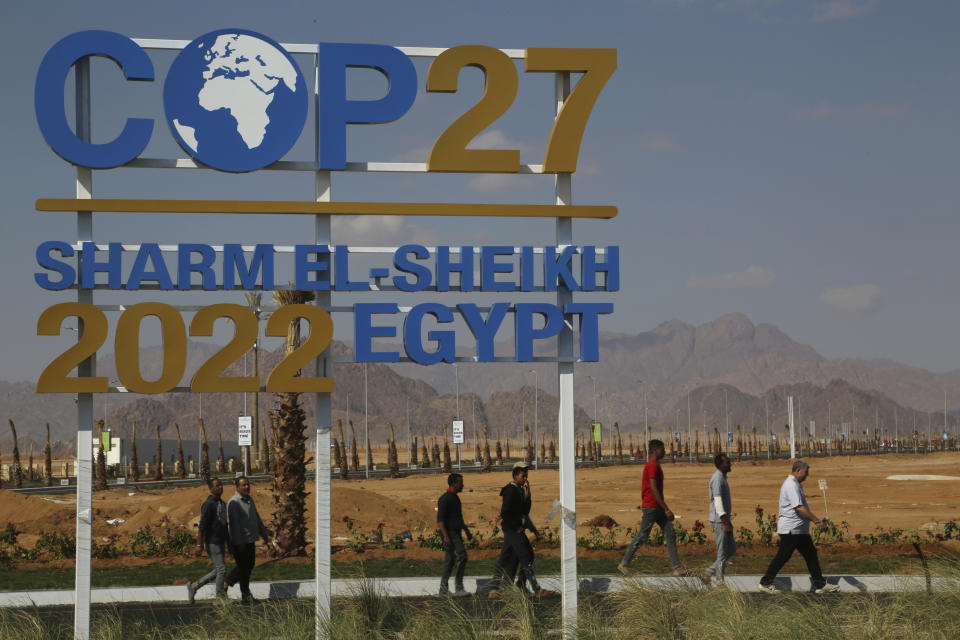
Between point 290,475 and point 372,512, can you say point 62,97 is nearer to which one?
point 290,475

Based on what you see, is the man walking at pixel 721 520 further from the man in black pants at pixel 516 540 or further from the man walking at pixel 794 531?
the man in black pants at pixel 516 540

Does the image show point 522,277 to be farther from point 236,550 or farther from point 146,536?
point 146,536

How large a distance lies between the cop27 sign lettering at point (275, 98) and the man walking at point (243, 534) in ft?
14.1

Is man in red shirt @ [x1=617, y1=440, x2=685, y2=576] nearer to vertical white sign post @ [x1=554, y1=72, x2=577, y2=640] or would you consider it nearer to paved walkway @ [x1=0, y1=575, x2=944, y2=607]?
paved walkway @ [x1=0, y1=575, x2=944, y2=607]

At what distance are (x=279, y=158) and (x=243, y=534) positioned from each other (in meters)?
4.81

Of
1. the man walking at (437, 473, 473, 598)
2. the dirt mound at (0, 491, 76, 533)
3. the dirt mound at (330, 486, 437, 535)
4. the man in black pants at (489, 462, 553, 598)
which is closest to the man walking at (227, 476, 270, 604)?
the man walking at (437, 473, 473, 598)

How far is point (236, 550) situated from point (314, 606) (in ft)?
7.94

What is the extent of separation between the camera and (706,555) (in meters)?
18.3

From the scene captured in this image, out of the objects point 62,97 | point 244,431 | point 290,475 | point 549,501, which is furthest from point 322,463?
point 244,431

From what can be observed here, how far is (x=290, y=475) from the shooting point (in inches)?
781

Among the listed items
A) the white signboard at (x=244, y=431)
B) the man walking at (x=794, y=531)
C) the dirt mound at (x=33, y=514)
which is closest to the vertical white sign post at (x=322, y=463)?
the man walking at (x=794, y=531)

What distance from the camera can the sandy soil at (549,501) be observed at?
30.8m

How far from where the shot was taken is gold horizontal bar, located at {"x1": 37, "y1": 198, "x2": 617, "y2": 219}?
12.5 m

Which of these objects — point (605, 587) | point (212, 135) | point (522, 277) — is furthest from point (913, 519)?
point (212, 135)
